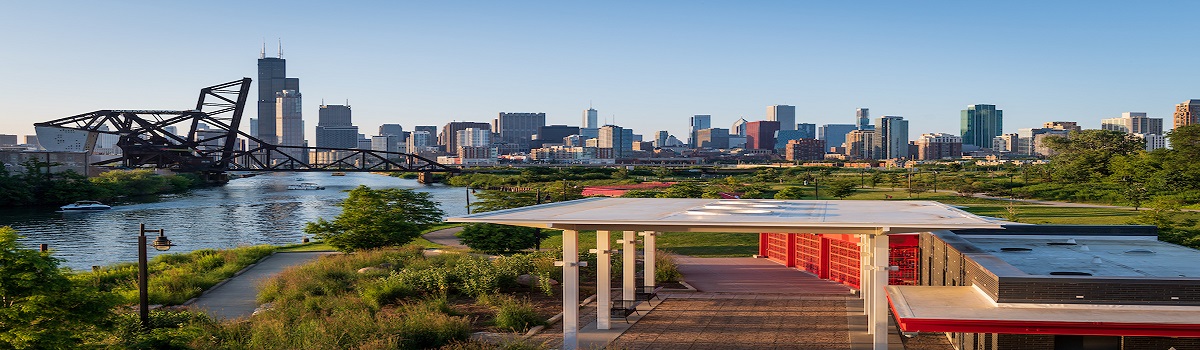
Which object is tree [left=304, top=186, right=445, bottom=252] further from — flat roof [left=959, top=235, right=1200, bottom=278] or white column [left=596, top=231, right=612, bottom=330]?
flat roof [left=959, top=235, right=1200, bottom=278]

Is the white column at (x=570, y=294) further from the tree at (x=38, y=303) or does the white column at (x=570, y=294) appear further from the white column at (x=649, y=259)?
the tree at (x=38, y=303)

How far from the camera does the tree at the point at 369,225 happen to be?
30391 mm

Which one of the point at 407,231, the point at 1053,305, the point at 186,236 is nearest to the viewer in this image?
the point at 1053,305

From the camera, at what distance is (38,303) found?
11508mm

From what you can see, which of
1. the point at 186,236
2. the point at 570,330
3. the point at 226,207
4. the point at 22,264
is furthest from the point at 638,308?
the point at 226,207

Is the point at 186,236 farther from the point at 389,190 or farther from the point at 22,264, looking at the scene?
the point at 22,264

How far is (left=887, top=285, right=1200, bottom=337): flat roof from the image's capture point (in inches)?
444

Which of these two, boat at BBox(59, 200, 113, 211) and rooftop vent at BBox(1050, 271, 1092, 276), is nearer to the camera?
rooftop vent at BBox(1050, 271, 1092, 276)

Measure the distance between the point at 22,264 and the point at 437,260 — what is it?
13.2 meters

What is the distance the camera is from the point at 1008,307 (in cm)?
1237

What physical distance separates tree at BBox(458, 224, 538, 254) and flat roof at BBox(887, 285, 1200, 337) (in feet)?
64.0

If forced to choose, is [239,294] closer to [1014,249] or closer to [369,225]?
[369,225]

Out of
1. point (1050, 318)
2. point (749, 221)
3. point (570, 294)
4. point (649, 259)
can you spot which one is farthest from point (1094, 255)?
point (570, 294)

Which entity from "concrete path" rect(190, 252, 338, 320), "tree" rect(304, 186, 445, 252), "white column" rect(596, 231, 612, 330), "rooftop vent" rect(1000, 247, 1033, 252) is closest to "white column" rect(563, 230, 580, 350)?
"white column" rect(596, 231, 612, 330)
